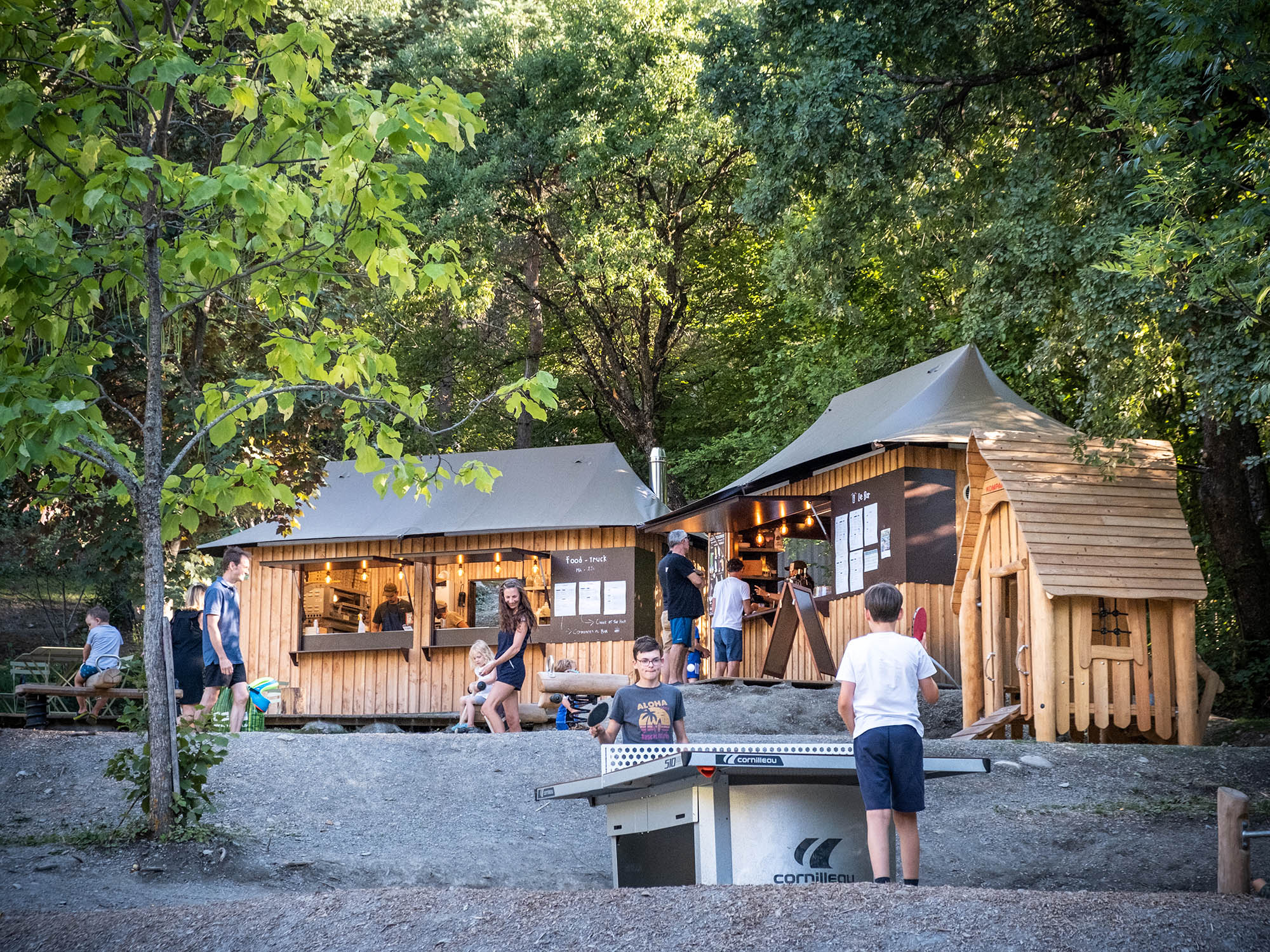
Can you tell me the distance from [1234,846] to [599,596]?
15.0 m

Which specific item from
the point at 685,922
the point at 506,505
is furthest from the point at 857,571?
the point at 685,922

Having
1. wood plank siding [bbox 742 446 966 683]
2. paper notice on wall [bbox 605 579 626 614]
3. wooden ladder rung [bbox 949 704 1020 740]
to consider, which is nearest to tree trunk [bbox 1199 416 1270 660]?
wood plank siding [bbox 742 446 966 683]

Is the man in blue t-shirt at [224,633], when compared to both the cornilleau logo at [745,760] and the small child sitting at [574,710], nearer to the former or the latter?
the small child sitting at [574,710]

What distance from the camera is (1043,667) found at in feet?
35.5

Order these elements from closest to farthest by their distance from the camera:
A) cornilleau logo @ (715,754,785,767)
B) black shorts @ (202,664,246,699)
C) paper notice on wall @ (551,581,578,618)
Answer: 1. cornilleau logo @ (715,754,785,767)
2. black shorts @ (202,664,246,699)
3. paper notice on wall @ (551,581,578,618)

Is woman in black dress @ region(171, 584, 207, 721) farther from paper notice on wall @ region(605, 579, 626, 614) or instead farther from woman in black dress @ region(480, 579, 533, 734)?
paper notice on wall @ region(605, 579, 626, 614)

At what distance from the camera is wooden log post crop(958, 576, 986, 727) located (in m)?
11.9

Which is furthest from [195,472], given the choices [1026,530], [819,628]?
[819,628]

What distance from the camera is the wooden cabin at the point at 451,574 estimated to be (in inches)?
812

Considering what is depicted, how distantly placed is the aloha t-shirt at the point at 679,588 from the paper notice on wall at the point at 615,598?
5355 mm

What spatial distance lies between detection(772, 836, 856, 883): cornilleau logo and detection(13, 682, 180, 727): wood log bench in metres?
9.40

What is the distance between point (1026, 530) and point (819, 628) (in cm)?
408

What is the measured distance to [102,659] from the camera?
14.3 meters

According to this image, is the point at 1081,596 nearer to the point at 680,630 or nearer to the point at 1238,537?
the point at 680,630
